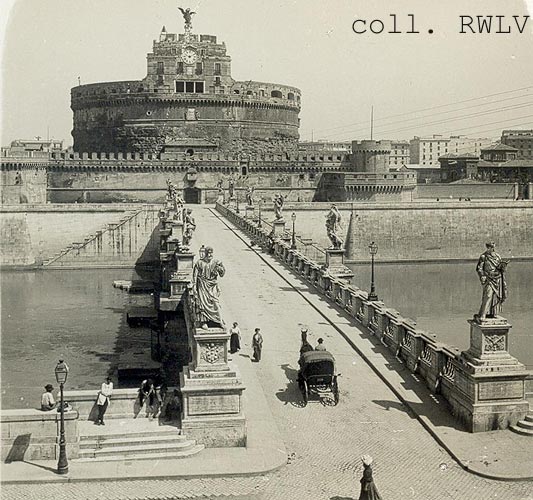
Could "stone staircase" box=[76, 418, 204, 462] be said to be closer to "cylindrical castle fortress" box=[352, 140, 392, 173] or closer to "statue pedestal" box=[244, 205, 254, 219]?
"statue pedestal" box=[244, 205, 254, 219]

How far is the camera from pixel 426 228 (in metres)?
53.0

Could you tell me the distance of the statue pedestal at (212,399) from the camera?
462 inches

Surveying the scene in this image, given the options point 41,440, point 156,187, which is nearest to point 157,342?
point 41,440

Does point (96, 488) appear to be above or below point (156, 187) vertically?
below

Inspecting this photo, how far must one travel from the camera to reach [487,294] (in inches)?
482

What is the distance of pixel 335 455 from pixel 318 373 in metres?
2.20

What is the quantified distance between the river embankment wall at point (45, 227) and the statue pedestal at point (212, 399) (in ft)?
123

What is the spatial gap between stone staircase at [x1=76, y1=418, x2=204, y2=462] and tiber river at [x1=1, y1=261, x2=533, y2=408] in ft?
26.6

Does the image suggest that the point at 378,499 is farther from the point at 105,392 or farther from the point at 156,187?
the point at 156,187

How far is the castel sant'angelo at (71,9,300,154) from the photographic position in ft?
231

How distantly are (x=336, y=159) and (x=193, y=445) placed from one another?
55804mm

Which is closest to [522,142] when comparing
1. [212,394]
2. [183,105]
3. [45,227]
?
[183,105]

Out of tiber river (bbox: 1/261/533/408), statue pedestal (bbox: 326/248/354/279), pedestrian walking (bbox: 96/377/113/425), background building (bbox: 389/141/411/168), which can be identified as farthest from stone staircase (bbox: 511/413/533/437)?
background building (bbox: 389/141/411/168)

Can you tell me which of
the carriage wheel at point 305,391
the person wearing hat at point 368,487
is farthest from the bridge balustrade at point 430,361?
the person wearing hat at point 368,487
